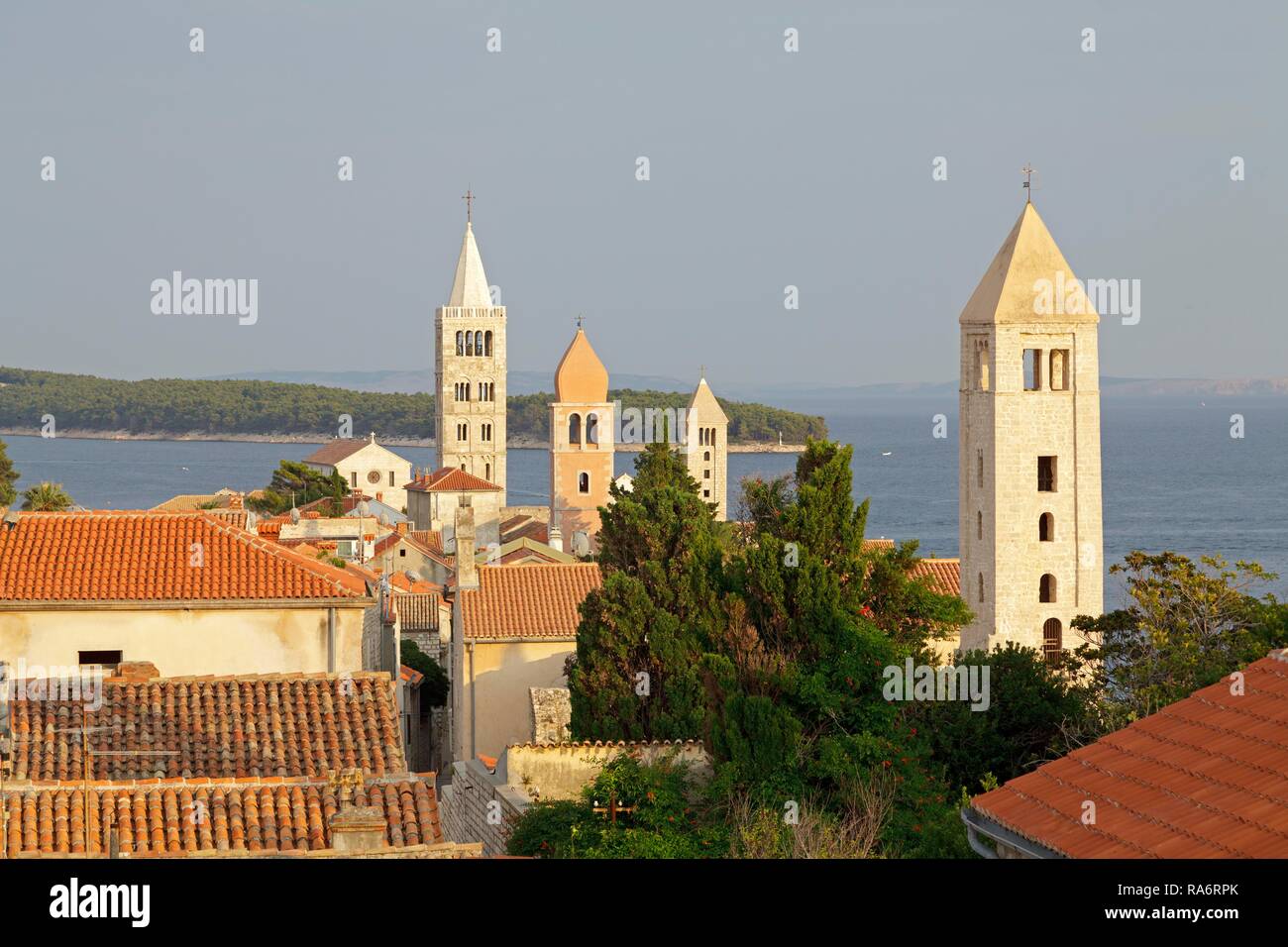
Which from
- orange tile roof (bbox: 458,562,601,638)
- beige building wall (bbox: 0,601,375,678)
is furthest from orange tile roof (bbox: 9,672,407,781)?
orange tile roof (bbox: 458,562,601,638)

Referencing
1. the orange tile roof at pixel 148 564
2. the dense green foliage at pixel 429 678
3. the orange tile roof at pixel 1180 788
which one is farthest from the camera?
the dense green foliage at pixel 429 678

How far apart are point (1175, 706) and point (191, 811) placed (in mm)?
6233

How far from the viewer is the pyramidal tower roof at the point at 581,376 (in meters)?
90.1

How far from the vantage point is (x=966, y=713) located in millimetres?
22344

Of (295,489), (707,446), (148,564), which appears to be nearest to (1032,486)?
(148,564)

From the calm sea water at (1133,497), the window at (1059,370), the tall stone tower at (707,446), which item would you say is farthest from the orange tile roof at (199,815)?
the tall stone tower at (707,446)

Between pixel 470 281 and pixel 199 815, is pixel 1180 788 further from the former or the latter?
pixel 470 281

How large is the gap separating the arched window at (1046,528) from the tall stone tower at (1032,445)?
0.13ft

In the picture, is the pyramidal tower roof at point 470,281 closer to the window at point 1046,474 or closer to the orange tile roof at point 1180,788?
the window at point 1046,474

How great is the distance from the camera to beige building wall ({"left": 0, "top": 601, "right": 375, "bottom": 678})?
19.8 meters

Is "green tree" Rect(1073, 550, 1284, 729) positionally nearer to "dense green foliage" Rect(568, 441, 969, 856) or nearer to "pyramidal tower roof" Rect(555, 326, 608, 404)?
"dense green foliage" Rect(568, 441, 969, 856)

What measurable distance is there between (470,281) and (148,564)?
86918 mm

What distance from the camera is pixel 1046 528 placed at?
43.1 metres

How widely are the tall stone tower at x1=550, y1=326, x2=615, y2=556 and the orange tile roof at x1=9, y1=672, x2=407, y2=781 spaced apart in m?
69.5
